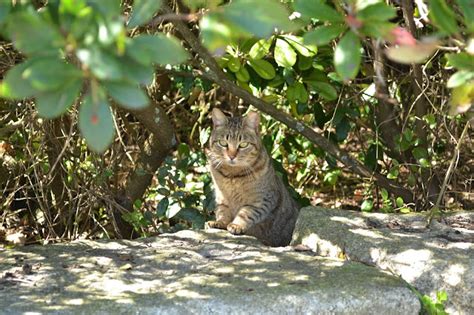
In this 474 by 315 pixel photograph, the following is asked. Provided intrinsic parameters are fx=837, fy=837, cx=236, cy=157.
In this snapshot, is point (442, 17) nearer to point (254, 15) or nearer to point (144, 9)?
point (254, 15)

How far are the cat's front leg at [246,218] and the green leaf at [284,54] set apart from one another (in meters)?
0.96

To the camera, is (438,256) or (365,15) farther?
(438,256)

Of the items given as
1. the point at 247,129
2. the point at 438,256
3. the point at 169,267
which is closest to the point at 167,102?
the point at 247,129

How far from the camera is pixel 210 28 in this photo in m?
1.78

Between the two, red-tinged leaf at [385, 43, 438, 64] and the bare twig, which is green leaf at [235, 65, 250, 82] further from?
red-tinged leaf at [385, 43, 438, 64]

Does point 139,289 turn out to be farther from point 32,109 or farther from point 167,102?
point 167,102

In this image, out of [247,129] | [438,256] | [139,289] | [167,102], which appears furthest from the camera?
[167,102]

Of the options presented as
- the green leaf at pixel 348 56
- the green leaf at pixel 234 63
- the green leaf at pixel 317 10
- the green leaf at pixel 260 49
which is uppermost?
the green leaf at pixel 260 49

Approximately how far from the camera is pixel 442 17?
76.7 inches

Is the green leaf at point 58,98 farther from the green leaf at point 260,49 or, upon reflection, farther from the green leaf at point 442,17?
the green leaf at point 260,49

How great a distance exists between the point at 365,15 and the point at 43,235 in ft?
14.0

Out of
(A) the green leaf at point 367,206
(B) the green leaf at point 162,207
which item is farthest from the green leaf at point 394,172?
(B) the green leaf at point 162,207

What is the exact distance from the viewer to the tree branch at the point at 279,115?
4864 millimetres

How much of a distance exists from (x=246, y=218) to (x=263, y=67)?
0.93 m
